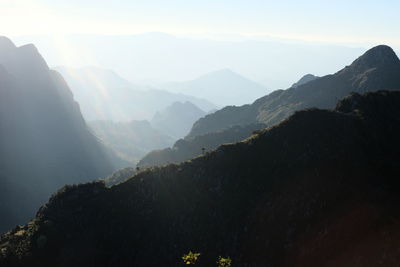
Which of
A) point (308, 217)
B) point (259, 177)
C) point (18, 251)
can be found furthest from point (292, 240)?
point (18, 251)

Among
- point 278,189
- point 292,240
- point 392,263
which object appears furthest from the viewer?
point 278,189

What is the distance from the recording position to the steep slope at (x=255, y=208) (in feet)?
201

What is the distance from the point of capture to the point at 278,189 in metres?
75.0

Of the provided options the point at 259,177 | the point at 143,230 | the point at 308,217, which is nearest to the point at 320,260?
the point at 308,217

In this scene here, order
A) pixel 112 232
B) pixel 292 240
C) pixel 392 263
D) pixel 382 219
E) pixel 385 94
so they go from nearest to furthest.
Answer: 1. pixel 392 263
2. pixel 382 219
3. pixel 292 240
4. pixel 112 232
5. pixel 385 94

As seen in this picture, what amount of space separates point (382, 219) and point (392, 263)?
8.45m

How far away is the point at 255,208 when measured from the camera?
74.7 metres

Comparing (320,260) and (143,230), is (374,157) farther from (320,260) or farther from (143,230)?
(143,230)

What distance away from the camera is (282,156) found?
82125mm

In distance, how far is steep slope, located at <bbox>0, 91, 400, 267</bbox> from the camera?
61156mm

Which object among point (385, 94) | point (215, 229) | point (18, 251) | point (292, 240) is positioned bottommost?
point (18, 251)

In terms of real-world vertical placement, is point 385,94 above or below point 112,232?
above

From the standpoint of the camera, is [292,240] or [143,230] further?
[143,230]

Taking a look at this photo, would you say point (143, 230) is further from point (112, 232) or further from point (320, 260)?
point (320, 260)
